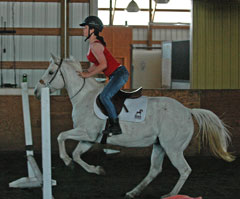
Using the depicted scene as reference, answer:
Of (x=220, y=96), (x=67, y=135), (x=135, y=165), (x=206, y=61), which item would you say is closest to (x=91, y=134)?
(x=67, y=135)

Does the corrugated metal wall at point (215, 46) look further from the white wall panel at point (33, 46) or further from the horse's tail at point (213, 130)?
the horse's tail at point (213, 130)

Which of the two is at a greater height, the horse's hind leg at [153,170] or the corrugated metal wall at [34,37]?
the corrugated metal wall at [34,37]

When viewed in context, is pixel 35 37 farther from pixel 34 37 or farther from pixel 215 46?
pixel 215 46

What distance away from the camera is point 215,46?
1373 centimetres

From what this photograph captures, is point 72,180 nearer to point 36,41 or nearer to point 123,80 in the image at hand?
point 123,80

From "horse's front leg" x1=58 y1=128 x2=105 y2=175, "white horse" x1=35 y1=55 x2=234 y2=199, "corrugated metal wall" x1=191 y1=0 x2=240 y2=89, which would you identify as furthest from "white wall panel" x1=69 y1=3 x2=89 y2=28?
"horse's front leg" x1=58 y1=128 x2=105 y2=175

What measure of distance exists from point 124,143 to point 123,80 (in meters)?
0.71

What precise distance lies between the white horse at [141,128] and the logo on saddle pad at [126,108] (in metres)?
0.05

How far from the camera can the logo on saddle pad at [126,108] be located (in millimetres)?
5141

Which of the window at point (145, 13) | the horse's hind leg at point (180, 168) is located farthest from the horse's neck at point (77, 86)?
the window at point (145, 13)

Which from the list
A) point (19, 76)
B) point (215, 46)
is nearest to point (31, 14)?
point (19, 76)

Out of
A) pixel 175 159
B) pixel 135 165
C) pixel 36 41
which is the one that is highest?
pixel 36 41

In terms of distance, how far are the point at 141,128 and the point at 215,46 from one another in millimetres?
9167

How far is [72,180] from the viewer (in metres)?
5.89
